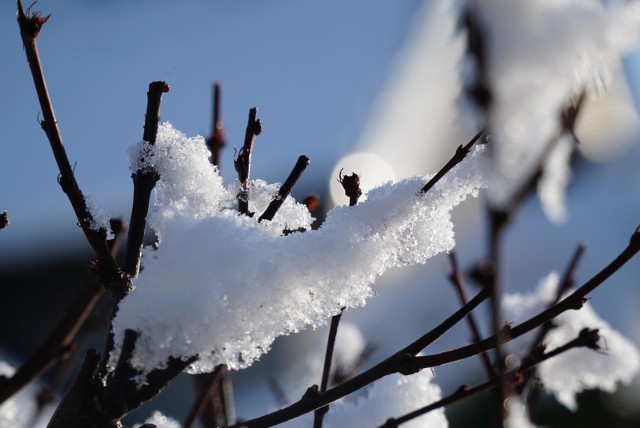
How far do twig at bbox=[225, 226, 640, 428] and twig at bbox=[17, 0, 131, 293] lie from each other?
284 millimetres

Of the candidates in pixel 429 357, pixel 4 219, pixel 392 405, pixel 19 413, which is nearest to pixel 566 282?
pixel 392 405

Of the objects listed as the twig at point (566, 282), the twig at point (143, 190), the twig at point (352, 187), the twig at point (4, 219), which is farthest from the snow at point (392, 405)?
the twig at point (4, 219)

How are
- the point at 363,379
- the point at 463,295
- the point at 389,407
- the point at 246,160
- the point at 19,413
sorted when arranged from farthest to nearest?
the point at 19,413
the point at 463,295
the point at 389,407
the point at 246,160
the point at 363,379

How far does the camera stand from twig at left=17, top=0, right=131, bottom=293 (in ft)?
2.73

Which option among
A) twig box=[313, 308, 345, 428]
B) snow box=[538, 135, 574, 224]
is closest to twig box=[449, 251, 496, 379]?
twig box=[313, 308, 345, 428]

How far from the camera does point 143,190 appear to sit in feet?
2.96

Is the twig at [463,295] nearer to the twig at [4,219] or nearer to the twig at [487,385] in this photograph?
the twig at [487,385]

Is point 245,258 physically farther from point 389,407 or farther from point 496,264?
point 389,407

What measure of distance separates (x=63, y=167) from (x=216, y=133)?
64cm

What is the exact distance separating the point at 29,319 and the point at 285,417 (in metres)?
6.76

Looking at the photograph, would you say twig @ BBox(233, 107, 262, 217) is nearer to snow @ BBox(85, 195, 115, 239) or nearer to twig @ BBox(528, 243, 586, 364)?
snow @ BBox(85, 195, 115, 239)

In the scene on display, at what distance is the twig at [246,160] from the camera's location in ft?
3.44

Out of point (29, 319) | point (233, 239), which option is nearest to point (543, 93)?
point (233, 239)

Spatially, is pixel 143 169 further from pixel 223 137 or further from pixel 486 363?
pixel 486 363
